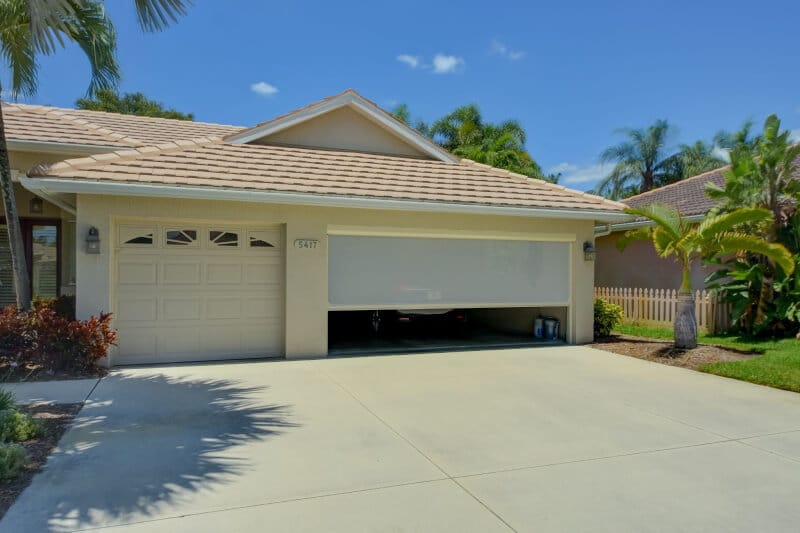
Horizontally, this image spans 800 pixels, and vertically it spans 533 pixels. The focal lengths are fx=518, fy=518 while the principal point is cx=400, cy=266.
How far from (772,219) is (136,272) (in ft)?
42.0

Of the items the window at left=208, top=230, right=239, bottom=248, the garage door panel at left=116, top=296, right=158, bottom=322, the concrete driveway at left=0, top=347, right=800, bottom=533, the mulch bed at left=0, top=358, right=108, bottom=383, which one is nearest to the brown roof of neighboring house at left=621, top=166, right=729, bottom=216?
the concrete driveway at left=0, top=347, right=800, bottom=533

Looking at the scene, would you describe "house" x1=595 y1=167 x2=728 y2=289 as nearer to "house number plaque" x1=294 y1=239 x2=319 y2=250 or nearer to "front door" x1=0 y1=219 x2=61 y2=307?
"house number plaque" x1=294 y1=239 x2=319 y2=250

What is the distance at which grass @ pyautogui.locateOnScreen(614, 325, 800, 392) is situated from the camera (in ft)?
25.4

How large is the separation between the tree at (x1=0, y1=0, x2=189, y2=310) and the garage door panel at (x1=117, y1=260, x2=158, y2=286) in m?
1.51

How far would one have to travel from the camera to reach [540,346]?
1132 centimetres

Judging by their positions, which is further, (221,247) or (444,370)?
(221,247)

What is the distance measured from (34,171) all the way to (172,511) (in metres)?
6.56

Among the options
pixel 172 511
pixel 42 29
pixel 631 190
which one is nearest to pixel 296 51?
pixel 42 29

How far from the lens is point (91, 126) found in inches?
470

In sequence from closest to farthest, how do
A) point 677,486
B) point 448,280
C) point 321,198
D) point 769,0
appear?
point 677,486 < point 321,198 < point 448,280 < point 769,0

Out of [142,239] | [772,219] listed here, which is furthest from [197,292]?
[772,219]

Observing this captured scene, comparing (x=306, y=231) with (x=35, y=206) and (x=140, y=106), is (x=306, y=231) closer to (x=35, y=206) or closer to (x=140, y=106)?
(x=35, y=206)

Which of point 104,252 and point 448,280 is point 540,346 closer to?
point 448,280

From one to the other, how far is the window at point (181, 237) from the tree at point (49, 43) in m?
2.31
